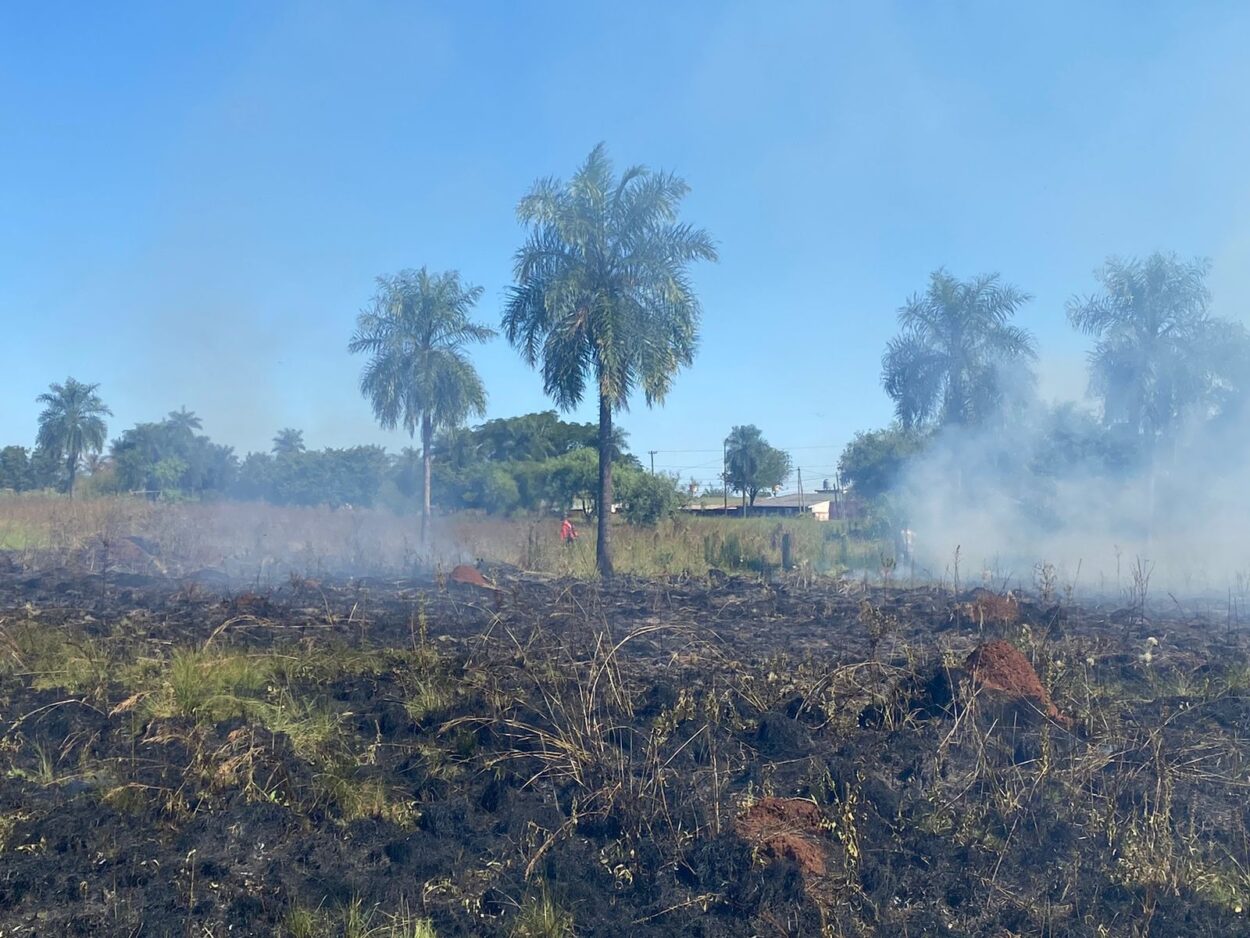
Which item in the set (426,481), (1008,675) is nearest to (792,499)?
(426,481)

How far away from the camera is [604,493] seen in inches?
699

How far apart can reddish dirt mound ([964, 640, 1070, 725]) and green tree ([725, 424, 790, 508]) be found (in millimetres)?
52223

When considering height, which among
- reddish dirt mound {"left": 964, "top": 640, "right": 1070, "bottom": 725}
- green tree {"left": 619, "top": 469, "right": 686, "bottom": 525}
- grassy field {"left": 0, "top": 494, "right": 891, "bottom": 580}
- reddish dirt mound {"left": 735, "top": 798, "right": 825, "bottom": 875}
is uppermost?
green tree {"left": 619, "top": 469, "right": 686, "bottom": 525}

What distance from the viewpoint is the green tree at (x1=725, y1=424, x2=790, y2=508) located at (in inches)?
2388

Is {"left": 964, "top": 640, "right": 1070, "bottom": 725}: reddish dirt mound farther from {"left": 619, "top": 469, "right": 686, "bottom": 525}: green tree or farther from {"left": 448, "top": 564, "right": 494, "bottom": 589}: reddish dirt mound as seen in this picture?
{"left": 619, "top": 469, "right": 686, "bottom": 525}: green tree

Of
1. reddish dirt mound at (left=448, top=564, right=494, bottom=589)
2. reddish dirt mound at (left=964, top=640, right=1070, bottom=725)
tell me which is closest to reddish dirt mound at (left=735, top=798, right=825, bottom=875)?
reddish dirt mound at (left=964, top=640, right=1070, bottom=725)

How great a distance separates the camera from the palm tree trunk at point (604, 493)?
1716 centimetres

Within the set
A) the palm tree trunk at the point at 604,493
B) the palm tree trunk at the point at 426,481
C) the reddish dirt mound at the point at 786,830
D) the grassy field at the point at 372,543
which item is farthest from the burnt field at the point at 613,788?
the palm tree trunk at the point at 426,481

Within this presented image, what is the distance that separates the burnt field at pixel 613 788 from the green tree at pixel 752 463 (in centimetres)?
5186

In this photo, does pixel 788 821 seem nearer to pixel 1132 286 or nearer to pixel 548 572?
pixel 548 572

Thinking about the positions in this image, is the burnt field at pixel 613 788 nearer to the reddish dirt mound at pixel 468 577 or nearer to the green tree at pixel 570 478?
the reddish dirt mound at pixel 468 577

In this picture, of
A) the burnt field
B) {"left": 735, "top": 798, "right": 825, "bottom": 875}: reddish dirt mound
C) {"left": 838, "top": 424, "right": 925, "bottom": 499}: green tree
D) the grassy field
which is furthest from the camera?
{"left": 838, "top": 424, "right": 925, "bottom": 499}: green tree

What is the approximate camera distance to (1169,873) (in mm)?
4320

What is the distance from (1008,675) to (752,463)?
55.2 meters
